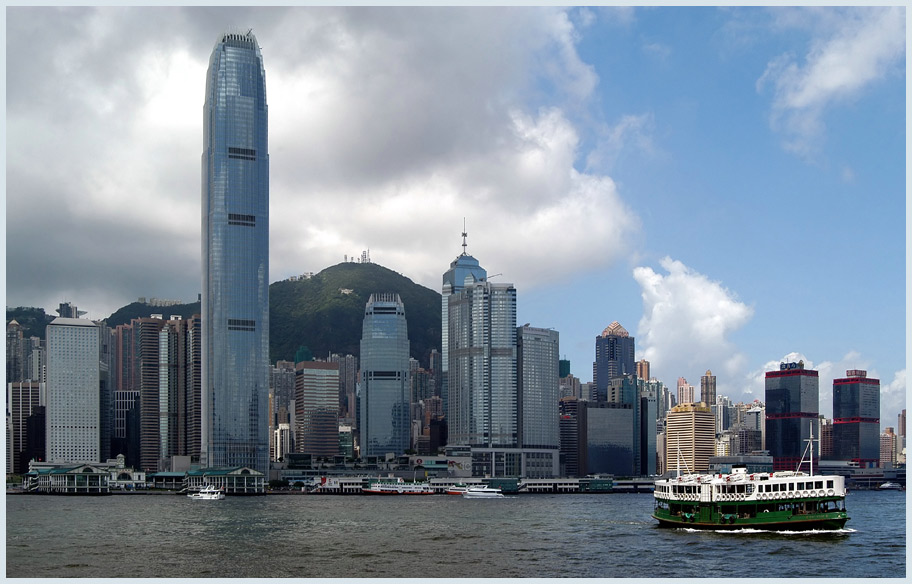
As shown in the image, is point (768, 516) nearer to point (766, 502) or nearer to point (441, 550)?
point (766, 502)

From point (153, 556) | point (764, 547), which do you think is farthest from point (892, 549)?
point (153, 556)

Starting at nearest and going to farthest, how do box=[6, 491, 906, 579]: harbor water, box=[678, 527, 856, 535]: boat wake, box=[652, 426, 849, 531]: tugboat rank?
box=[6, 491, 906, 579]: harbor water < box=[678, 527, 856, 535]: boat wake < box=[652, 426, 849, 531]: tugboat

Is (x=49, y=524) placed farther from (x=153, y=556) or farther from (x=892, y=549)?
(x=892, y=549)

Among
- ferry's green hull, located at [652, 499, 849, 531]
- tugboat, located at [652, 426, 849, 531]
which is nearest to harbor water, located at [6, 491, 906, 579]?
ferry's green hull, located at [652, 499, 849, 531]

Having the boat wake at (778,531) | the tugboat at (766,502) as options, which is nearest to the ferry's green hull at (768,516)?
the tugboat at (766,502)

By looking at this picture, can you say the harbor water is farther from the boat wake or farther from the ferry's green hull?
the ferry's green hull

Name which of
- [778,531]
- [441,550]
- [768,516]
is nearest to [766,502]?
[768,516]
